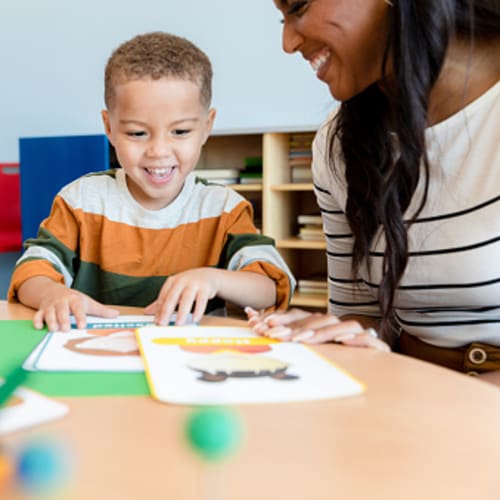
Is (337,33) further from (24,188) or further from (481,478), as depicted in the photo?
(24,188)

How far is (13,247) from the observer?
8.70 feet

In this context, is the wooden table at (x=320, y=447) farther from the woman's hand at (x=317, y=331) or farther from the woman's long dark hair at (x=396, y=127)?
the woman's long dark hair at (x=396, y=127)

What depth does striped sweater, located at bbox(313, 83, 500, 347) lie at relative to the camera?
79 cm

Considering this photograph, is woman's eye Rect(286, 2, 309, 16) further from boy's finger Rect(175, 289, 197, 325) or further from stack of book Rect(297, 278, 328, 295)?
stack of book Rect(297, 278, 328, 295)

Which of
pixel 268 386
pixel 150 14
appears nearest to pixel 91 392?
pixel 268 386

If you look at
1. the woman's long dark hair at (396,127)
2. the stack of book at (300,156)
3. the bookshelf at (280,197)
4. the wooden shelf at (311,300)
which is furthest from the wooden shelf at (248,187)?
the woman's long dark hair at (396,127)

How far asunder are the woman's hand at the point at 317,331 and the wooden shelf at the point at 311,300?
1.72 metres

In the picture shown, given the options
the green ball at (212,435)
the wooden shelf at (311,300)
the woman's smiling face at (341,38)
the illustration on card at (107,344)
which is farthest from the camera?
the wooden shelf at (311,300)

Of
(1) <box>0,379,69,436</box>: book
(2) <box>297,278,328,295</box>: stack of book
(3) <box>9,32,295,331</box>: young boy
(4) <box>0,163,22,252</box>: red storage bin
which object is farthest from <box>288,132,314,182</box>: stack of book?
(1) <box>0,379,69,436</box>: book

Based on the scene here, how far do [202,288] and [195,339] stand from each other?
0.18 metres

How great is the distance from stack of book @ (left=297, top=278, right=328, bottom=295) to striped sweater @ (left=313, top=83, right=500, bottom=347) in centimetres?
156

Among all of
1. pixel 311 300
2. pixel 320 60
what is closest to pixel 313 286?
pixel 311 300

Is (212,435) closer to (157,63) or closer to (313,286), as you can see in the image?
(157,63)

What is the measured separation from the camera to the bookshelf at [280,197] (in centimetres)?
243
